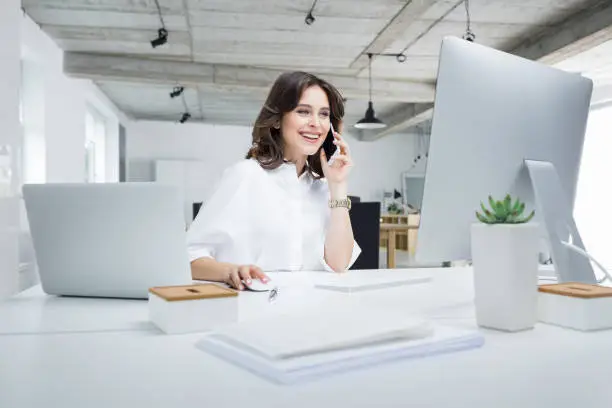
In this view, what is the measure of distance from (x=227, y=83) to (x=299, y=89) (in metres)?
5.57

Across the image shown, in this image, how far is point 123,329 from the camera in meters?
0.98

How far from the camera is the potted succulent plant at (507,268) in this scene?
0.94 meters

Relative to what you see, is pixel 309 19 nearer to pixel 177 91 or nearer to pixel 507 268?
pixel 177 91

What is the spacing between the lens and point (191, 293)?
96 centimetres

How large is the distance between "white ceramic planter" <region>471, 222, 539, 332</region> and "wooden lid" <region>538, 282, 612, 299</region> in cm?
7

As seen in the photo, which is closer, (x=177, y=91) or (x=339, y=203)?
(x=339, y=203)

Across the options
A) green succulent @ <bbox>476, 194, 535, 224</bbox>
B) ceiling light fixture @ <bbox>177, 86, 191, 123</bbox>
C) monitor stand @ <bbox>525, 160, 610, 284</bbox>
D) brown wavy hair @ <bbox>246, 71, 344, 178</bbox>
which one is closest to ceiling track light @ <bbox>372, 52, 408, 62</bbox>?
ceiling light fixture @ <bbox>177, 86, 191, 123</bbox>

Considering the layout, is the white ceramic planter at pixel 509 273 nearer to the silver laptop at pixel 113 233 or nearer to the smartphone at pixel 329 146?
the silver laptop at pixel 113 233

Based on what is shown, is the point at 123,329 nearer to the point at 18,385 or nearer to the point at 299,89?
the point at 18,385

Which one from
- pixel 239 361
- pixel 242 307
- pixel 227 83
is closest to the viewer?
pixel 239 361

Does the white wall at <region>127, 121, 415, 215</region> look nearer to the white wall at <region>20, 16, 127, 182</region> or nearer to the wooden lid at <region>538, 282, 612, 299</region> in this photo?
the white wall at <region>20, 16, 127, 182</region>

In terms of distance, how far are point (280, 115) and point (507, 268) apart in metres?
1.48

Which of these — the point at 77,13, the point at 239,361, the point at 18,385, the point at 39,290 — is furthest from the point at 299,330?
the point at 77,13

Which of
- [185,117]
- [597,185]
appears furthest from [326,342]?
[185,117]
